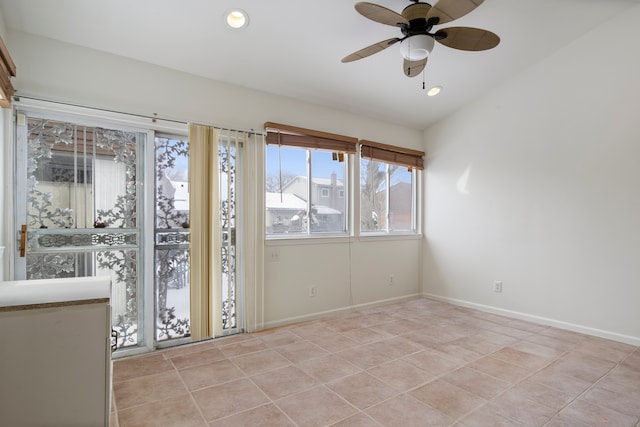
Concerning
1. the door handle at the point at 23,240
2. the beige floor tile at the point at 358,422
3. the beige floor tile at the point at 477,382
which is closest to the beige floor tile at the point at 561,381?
the beige floor tile at the point at 477,382

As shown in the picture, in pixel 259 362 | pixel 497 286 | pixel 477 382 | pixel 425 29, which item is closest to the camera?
pixel 425 29

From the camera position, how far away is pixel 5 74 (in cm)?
200

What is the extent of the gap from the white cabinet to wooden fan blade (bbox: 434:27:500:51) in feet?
8.11

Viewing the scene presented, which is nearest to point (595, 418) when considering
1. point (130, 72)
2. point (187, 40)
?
point (187, 40)

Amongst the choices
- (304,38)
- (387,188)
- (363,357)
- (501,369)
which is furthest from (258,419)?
(387,188)

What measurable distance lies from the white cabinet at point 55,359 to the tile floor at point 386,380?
1.57ft

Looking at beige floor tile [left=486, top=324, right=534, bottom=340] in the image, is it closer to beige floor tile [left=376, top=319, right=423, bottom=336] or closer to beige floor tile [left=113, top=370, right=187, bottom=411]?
beige floor tile [left=376, top=319, right=423, bottom=336]

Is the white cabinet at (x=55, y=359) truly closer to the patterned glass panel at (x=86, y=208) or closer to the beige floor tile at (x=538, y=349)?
the patterned glass panel at (x=86, y=208)

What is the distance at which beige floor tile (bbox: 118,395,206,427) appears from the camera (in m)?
1.91

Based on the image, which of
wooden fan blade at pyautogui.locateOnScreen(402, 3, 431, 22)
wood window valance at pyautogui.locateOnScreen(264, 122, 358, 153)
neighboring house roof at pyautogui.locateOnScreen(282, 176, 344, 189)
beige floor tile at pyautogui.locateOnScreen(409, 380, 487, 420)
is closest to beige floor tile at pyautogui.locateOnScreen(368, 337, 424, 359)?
beige floor tile at pyautogui.locateOnScreen(409, 380, 487, 420)

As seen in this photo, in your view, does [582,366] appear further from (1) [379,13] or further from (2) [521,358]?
(1) [379,13]

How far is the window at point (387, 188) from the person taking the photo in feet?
14.3

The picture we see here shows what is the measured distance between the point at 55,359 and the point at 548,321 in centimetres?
414

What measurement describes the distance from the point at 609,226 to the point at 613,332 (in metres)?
0.97
